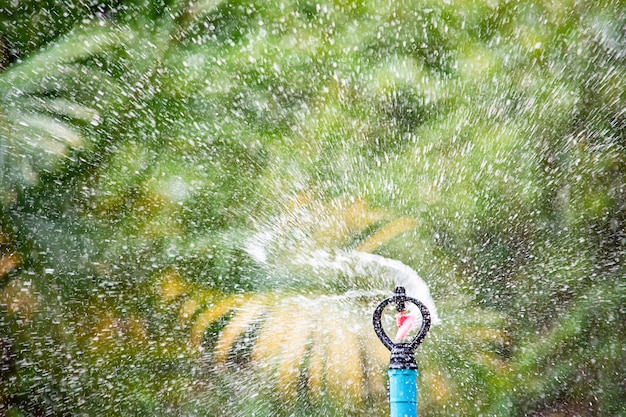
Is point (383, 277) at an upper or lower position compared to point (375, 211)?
lower

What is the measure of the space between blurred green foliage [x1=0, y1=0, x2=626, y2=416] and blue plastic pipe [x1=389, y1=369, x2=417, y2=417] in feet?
6.32

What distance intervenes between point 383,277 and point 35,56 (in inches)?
67.7

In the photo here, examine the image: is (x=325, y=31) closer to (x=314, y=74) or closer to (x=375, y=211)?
(x=314, y=74)

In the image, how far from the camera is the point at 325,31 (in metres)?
2.98

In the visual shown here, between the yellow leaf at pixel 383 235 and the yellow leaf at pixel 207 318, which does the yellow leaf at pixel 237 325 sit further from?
the yellow leaf at pixel 383 235

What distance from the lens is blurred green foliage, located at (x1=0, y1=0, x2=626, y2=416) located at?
2715 mm

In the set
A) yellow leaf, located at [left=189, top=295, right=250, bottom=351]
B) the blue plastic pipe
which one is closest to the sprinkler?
the blue plastic pipe

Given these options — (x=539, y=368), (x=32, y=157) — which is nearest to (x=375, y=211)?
(x=539, y=368)

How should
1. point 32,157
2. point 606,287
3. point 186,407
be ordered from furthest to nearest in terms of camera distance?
point 606,287 → point 186,407 → point 32,157

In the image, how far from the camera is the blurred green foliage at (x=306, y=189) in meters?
2.71

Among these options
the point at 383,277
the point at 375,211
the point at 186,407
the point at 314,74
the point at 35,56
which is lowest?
the point at 186,407

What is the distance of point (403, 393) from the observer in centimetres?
94

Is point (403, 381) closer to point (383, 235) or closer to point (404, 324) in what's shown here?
point (404, 324)

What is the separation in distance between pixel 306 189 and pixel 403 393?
6.78 feet
